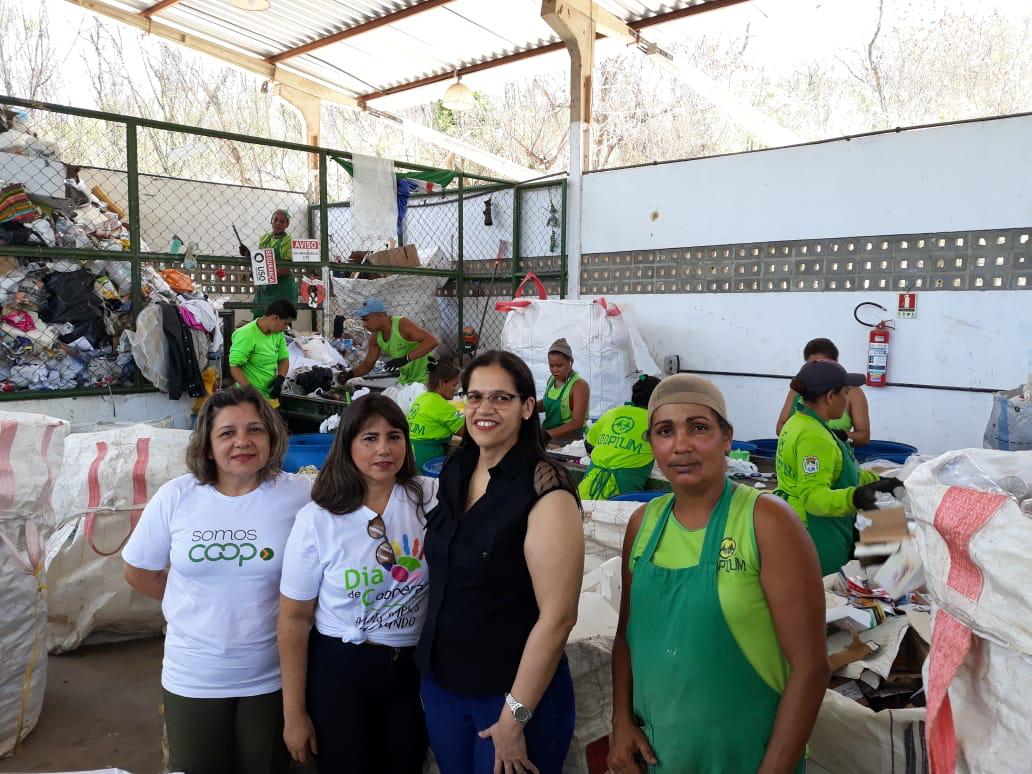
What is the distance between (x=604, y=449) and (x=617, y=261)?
3.90 m

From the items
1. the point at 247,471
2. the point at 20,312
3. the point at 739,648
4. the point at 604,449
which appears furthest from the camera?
the point at 20,312

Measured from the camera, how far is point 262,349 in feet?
18.7

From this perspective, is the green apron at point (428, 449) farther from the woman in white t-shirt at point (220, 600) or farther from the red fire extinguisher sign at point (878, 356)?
the red fire extinguisher sign at point (878, 356)

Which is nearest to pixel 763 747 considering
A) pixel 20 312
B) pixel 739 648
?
pixel 739 648

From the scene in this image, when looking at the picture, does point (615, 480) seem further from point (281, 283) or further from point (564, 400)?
point (281, 283)

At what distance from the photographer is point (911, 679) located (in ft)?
7.03

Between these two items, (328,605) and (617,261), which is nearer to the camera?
(328,605)

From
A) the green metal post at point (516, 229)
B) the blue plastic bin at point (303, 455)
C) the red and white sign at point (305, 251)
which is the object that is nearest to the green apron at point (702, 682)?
the blue plastic bin at point (303, 455)

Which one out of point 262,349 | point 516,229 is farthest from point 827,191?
point 262,349

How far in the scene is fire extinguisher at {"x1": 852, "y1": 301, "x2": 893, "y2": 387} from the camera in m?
5.50

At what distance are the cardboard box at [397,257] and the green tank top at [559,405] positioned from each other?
366 centimetres

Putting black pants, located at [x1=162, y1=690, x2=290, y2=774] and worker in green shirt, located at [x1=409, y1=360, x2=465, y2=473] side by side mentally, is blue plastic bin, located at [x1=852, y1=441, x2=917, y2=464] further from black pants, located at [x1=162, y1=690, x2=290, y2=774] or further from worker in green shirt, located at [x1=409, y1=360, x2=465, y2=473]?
black pants, located at [x1=162, y1=690, x2=290, y2=774]

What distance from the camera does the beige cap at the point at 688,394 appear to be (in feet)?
4.99

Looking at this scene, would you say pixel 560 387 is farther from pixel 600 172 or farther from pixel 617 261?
pixel 600 172
